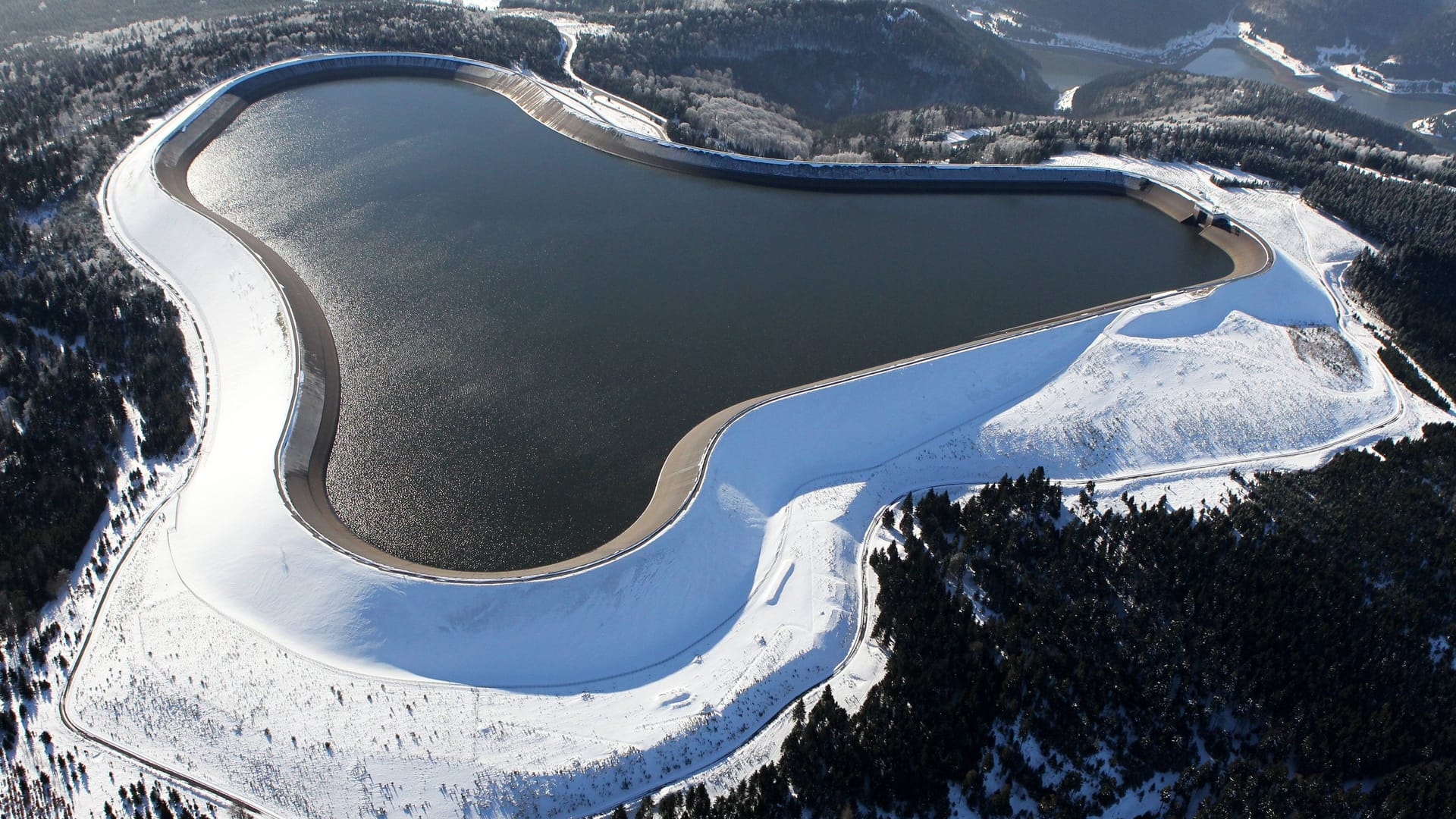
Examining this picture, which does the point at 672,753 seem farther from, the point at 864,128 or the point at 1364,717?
the point at 864,128

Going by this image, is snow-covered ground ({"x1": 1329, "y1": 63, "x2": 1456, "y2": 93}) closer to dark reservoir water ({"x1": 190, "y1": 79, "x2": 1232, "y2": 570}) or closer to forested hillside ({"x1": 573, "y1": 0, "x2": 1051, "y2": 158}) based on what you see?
forested hillside ({"x1": 573, "y1": 0, "x2": 1051, "y2": 158})

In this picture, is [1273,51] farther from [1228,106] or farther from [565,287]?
[565,287]

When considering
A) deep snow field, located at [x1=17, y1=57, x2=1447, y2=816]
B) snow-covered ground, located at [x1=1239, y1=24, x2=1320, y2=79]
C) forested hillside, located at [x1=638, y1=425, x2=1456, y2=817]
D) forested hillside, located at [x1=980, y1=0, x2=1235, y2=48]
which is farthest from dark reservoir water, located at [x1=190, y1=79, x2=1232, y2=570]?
forested hillside, located at [x1=980, y1=0, x2=1235, y2=48]

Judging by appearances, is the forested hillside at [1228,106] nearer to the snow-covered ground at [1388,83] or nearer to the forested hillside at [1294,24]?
the snow-covered ground at [1388,83]

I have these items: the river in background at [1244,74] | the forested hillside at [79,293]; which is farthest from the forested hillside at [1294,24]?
the forested hillside at [79,293]

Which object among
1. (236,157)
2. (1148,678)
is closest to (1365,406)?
(1148,678)
